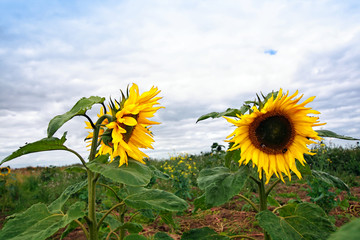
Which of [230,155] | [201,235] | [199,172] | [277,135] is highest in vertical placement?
[277,135]

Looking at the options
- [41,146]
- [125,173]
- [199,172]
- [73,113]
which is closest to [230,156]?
[199,172]

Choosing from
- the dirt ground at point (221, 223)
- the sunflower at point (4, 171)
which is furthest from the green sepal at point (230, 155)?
the sunflower at point (4, 171)

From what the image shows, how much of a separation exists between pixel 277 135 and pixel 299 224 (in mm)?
565

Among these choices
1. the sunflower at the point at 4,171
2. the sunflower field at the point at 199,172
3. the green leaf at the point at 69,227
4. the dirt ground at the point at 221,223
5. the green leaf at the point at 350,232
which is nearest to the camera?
the green leaf at the point at 350,232

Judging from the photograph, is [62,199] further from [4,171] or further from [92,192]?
[4,171]

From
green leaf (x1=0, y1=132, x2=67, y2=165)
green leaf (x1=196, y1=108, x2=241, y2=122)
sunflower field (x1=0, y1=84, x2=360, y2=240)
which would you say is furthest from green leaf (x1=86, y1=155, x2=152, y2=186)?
green leaf (x1=196, y1=108, x2=241, y2=122)

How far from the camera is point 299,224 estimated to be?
5.69 ft

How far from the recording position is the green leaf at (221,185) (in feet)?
5.04

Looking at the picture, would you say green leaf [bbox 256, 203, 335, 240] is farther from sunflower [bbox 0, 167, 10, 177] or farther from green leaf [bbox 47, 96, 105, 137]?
sunflower [bbox 0, 167, 10, 177]

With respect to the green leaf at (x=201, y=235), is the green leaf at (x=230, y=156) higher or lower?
higher

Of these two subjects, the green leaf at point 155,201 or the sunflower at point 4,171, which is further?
the sunflower at point 4,171

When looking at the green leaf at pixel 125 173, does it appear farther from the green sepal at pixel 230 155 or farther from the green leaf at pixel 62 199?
the green sepal at pixel 230 155

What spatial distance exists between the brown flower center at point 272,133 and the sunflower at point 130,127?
2.17ft

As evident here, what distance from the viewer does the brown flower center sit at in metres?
1.88
